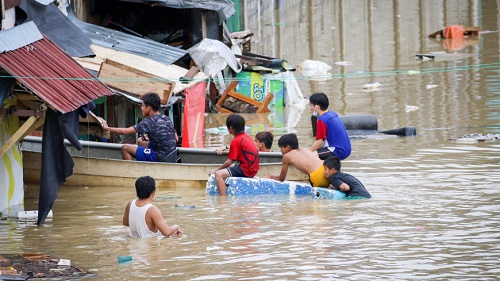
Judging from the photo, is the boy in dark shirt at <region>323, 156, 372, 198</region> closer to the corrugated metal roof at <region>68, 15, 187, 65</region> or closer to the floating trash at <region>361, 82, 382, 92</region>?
the corrugated metal roof at <region>68, 15, 187, 65</region>

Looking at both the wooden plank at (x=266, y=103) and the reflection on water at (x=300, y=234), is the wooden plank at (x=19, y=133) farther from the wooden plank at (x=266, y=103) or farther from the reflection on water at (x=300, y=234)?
the wooden plank at (x=266, y=103)

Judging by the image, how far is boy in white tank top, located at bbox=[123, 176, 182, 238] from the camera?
9.58m

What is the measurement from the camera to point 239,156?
12.2 m

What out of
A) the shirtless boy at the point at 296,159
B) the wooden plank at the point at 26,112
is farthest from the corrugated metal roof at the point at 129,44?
the wooden plank at the point at 26,112

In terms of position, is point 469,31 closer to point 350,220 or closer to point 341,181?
point 341,181

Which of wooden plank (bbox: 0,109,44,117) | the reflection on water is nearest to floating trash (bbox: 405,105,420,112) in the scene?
the reflection on water

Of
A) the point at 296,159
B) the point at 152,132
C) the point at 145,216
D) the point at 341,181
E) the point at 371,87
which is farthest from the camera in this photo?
the point at 371,87

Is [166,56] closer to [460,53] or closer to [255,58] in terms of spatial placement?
[255,58]

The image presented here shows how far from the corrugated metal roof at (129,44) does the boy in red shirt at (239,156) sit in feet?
14.1

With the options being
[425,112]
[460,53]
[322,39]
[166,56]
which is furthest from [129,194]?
[322,39]

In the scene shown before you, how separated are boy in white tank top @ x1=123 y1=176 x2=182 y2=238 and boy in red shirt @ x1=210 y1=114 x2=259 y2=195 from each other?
7.93 feet

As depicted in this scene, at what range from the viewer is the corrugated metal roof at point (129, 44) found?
53.4 ft

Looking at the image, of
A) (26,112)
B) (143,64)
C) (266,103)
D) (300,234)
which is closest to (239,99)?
(266,103)

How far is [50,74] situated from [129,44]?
20.5 ft
